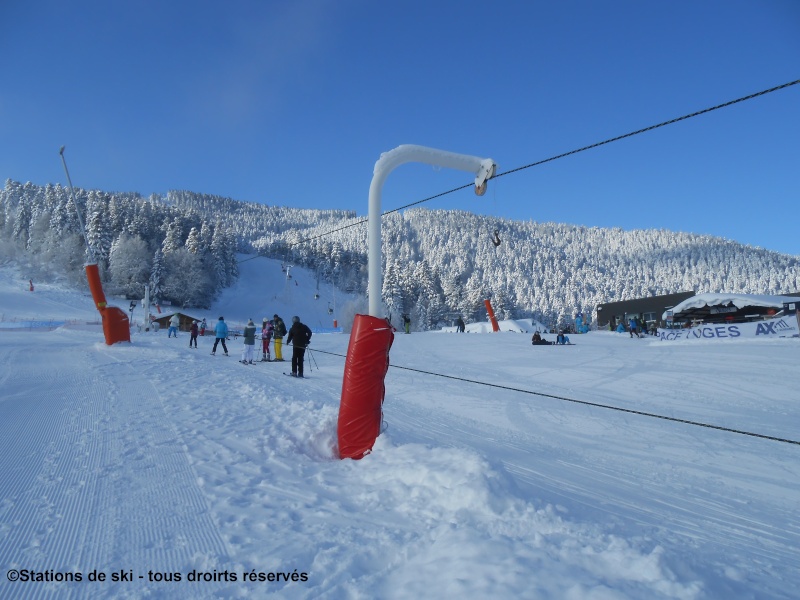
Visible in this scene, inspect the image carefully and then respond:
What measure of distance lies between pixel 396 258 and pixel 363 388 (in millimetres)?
92933

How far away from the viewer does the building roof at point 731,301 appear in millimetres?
23125

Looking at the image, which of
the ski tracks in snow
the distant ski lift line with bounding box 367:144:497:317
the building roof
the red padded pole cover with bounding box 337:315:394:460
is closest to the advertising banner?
the building roof

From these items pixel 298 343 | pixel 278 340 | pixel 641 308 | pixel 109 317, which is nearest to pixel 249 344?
pixel 278 340

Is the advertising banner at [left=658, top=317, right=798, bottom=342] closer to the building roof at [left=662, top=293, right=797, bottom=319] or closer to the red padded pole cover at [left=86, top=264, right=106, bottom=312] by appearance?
the building roof at [left=662, top=293, right=797, bottom=319]

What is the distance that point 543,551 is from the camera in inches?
102

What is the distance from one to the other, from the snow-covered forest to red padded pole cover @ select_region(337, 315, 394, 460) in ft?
4.93

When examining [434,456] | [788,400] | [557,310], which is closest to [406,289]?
[557,310]

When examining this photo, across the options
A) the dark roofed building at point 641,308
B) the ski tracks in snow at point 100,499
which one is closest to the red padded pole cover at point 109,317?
the ski tracks in snow at point 100,499

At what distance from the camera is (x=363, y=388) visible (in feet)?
16.7

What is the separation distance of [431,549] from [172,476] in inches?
101

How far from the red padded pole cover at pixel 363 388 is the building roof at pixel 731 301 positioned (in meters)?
25.1

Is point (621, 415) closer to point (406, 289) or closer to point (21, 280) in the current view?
point (406, 289)

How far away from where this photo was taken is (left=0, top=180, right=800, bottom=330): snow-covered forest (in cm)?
6769

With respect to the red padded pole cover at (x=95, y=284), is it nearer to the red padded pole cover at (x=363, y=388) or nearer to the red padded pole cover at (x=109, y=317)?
the red padded pole cover at (x=109, y=317)
